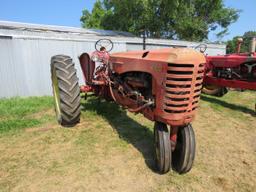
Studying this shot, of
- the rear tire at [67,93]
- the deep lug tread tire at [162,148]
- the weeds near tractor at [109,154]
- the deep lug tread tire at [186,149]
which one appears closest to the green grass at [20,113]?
the weeds near tractor at [109,154]

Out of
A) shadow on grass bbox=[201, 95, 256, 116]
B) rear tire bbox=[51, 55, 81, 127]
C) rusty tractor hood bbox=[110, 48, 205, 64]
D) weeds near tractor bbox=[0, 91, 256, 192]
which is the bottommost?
shadow on grass bbox=[201, 95, 256, 116]

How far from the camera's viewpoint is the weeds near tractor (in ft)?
8.97

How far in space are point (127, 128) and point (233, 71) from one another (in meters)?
3.44

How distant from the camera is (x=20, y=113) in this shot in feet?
17.2

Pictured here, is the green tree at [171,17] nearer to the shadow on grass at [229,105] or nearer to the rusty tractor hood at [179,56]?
the shadow on grass at [229,105]

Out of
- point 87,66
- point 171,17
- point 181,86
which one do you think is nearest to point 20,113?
point 87,66

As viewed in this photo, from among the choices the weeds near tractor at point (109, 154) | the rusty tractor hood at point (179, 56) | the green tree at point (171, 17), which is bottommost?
the weeds near tractor at point (109, 154)

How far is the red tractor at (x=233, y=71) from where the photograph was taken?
5.79 metres

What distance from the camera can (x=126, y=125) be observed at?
180 inches

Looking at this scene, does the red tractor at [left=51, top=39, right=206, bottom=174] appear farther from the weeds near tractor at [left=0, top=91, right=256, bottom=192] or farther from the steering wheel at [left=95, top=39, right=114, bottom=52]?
the steering wheel at [left=95, top=39, right=114, bottom=52]

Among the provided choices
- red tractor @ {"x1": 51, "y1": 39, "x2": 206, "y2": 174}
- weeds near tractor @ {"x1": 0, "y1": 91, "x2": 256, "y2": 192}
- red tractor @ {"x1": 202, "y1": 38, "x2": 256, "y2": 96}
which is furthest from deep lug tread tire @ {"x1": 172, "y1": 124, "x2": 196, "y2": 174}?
red tractor @ {"x1": 202, "y1": 38, "x2": 256, "y2": 96}

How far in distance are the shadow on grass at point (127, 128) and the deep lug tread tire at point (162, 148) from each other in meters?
0.19

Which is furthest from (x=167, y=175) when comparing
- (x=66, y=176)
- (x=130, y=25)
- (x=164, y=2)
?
(x=130, y=25)

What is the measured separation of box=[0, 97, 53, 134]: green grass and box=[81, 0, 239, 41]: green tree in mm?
11610
